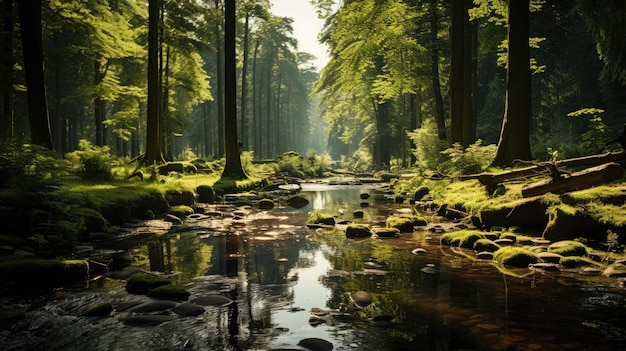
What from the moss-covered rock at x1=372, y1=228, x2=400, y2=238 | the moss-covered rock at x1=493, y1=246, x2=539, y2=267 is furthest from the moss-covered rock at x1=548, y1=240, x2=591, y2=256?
the moss-covered rock at x1=372, y1=228, x2=400, y2=238

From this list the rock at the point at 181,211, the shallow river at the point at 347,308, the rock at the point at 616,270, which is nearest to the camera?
the shallow river at the point at 347,308

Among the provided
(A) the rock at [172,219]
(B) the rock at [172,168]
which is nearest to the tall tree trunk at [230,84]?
(B) the rock at [172,168]

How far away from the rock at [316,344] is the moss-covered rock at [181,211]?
9.80m

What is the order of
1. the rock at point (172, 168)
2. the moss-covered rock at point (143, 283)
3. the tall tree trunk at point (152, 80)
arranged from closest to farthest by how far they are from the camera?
the moss-covered rock at point (143, 283), the tall tree trunk at point (152, 80), the rock at point (172, 168)

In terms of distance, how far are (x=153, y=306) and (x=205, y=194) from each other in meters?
11.8

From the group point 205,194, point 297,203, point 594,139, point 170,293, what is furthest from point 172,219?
point 594,139

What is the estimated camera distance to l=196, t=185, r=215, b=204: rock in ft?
54.9

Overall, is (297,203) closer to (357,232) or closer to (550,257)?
(357,232)

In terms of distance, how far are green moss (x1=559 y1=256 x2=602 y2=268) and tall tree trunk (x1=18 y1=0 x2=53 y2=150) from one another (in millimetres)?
14580

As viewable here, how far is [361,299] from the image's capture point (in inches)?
215

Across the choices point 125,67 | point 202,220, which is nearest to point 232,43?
point 202,220

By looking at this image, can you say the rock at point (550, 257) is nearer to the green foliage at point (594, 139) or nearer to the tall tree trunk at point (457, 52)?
the green foliage at point (594, 139)

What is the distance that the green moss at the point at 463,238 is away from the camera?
8492 mm

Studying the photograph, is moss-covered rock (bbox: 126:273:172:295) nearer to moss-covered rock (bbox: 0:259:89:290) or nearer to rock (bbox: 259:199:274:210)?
moss-covered rock (bbox: 0:259:89:290)
